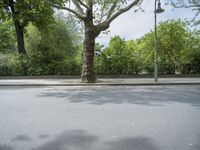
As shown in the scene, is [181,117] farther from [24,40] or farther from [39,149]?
[24,40]

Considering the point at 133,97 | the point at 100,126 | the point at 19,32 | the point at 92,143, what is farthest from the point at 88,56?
the point at 92,143

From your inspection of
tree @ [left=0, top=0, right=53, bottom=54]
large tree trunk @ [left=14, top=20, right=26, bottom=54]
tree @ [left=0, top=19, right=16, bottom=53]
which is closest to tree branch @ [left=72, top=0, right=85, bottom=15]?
tree @ [left=0, top=0, right=53, bottom=54]

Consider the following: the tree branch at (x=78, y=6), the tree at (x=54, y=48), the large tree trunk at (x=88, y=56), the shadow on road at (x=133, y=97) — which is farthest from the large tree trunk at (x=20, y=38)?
the shadow on road at (x=133, y=97)

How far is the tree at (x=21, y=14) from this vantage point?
28734mm

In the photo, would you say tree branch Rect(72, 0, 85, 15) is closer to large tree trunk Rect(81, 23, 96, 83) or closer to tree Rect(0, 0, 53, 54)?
large tree trunk Rect(81, 23, 96, 83)

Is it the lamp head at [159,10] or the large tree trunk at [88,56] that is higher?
the lamp head at [159,10]

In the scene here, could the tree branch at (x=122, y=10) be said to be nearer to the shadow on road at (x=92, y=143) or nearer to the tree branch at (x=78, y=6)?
the tree branch at (x=78, y=6)

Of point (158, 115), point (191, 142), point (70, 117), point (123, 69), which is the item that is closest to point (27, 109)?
point (70, 117)

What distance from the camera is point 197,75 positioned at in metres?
24.1

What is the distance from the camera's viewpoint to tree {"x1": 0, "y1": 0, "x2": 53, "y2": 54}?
2873cm

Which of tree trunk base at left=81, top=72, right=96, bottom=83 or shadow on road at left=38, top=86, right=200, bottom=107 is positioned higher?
tree trunk base at left=81, top=72, right=96, bottom=83

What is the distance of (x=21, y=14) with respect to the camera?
29203mm

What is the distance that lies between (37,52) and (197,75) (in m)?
15.2

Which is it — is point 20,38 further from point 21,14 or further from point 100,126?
point 100,126
